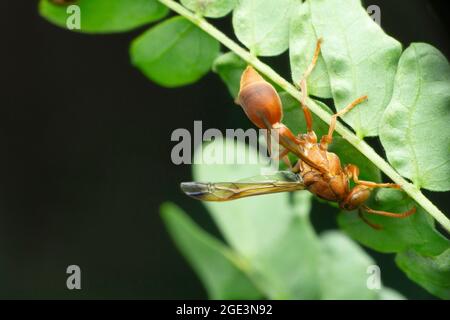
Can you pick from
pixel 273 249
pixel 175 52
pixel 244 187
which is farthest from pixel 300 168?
pixel 175 52

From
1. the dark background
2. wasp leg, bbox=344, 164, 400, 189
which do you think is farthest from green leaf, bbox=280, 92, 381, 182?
the dark background

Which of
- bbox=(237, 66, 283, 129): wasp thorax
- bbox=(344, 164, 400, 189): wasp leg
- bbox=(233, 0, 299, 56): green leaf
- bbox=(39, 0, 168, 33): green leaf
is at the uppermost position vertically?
bbox=(39, 0, 168, 33): green leaf

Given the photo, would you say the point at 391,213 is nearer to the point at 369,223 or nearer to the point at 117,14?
the point at 369,223

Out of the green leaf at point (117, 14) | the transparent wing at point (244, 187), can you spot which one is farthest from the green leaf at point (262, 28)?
the transparent wing at point (244, 187)

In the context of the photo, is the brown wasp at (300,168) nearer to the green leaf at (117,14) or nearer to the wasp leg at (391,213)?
the wasp leg at (391,213)

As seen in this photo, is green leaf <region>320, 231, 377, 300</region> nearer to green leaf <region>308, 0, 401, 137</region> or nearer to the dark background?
green leaf <region>308, 0, 401, 137</region>

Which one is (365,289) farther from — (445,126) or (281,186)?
(445,126)

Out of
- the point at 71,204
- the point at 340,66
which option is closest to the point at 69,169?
the point at 71,204
